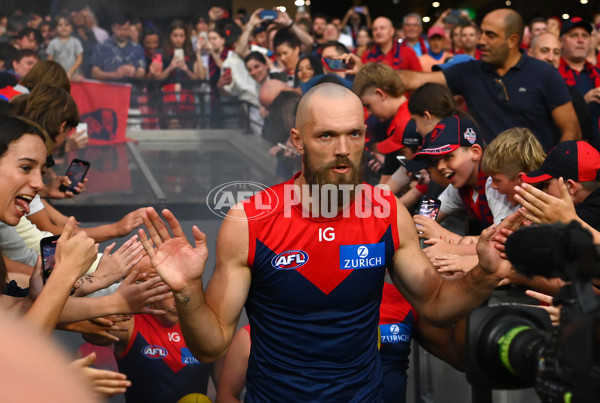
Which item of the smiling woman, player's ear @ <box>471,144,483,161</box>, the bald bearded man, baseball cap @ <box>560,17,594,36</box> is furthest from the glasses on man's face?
the smiling woman

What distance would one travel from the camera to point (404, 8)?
25.2 metres

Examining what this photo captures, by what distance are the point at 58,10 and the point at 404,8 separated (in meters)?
15.8

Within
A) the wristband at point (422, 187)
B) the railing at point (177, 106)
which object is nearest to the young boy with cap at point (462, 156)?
the wristband at point (422, 187)

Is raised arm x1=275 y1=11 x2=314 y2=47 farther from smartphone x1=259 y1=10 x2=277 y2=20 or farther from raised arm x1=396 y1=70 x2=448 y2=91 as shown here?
raised arm x1=396 y1=70 x2=448 y2=91

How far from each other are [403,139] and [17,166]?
2.73 meters

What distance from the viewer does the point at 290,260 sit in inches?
102

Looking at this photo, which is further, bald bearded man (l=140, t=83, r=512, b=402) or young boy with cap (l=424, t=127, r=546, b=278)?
young boy with cap (l=424, t=127, r=546, b=278)

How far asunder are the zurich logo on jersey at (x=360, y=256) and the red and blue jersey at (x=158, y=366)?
4.39 ft

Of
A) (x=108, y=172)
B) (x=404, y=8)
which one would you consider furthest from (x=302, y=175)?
(x=404, y=8)

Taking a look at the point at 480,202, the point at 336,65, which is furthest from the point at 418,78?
the point at 480,202

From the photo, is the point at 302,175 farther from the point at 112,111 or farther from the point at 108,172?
the point at 112,111

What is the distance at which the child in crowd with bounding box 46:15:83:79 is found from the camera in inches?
414

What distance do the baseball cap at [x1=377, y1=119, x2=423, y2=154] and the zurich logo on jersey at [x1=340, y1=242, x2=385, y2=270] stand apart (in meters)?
2.46

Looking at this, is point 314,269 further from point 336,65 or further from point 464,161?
point 336,65
